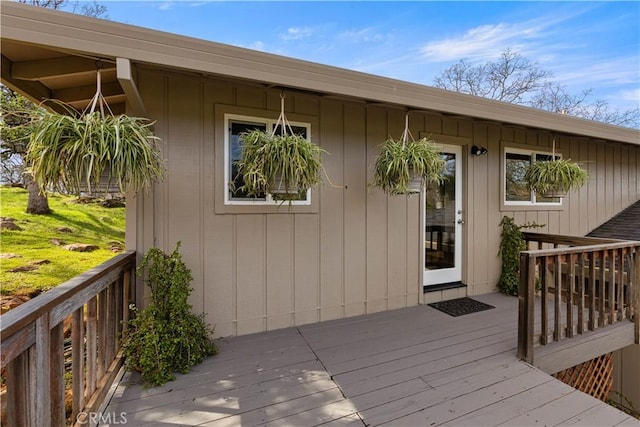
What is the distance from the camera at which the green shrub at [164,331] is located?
82.0 inches

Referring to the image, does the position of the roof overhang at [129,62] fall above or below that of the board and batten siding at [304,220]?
above

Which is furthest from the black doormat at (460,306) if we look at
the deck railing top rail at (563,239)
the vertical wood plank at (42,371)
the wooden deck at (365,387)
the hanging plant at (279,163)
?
the vertical wood plank at (42,371)

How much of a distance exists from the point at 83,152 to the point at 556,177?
4.83 metres

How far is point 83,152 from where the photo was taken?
1656 mm

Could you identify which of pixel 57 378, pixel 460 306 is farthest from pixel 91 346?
pixel 460 306

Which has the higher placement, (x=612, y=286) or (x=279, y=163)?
(x=279, y=163)

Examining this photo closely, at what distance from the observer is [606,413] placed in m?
1.81

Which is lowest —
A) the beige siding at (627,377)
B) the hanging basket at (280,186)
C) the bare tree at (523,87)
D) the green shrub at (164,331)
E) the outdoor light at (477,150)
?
the beige siding at (627,377)

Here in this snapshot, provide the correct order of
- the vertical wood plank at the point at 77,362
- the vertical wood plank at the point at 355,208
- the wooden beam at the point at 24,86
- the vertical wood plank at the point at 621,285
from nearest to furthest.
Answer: the vertical wood plank at the point at 77,362 → the wooden beam at the point at 24,86 → the vertical wood plank at the point at 621,285 → the vertical wood plank at the point at 355,208

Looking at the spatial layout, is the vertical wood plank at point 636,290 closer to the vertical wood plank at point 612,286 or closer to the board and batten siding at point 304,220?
the vertical wood plank at point 612,286

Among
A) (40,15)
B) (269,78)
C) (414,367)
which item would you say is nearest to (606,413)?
(414,367)

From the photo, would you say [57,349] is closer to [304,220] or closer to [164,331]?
[164,331]

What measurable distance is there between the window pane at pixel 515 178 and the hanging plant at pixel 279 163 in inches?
126

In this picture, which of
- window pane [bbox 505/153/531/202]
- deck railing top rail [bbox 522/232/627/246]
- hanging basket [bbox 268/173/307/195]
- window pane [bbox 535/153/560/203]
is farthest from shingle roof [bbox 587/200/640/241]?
hanging basket [bbox 268/173/307/195]
